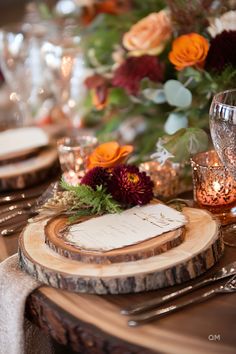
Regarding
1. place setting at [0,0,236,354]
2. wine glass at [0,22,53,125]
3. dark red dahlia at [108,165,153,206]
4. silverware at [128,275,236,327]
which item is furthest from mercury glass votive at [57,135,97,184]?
wine glass at [0,22,53,125]

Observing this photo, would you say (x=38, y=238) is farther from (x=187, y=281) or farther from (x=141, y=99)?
(x=141, y=99)

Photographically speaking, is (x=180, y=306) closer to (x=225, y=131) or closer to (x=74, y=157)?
(x=225, y=131)

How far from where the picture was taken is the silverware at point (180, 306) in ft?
2.22

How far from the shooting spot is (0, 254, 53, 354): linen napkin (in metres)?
0.76

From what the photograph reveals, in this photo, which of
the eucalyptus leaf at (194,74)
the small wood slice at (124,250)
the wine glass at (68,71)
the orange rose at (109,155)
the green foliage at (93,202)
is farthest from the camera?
the wine glass at (68,71)

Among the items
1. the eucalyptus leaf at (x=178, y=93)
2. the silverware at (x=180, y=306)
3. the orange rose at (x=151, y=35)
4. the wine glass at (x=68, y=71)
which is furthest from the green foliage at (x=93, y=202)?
the wine glass at (x=68, y=71)

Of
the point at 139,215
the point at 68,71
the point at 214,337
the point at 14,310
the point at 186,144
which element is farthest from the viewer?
the point at 68,71

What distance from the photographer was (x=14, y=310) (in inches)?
29.9

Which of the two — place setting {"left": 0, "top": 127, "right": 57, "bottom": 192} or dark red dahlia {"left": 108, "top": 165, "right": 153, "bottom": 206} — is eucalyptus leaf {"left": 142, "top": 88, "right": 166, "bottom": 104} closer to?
place setting {"left": 0, "top": 127, "right": 57, "bottom": 192}

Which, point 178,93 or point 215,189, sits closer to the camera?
point 215,189

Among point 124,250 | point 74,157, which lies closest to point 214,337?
point 124,250

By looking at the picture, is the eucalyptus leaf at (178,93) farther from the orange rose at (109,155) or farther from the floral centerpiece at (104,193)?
the floral centerpiece at (104,193)

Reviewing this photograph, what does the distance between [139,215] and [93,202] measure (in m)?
0.07

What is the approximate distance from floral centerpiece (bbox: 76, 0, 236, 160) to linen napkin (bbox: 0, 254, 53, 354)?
413mm
